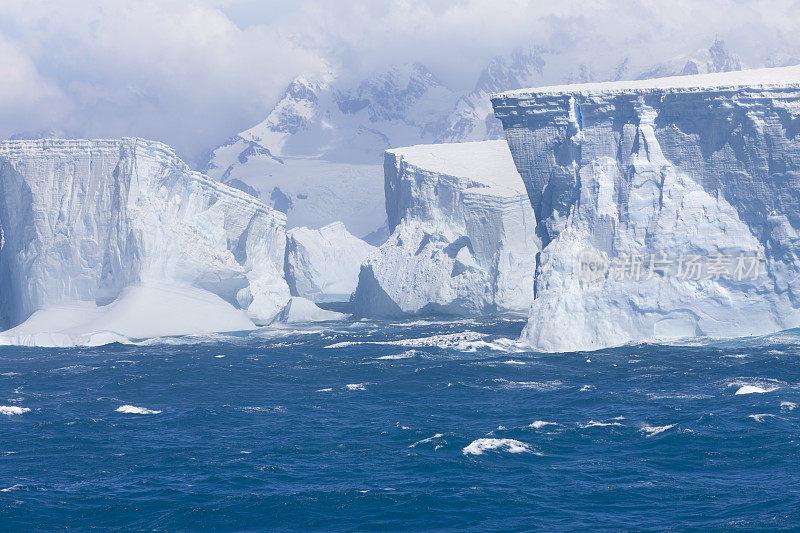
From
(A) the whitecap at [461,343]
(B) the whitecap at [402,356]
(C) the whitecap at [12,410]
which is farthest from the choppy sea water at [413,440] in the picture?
(A) the whitecap at [461,343]

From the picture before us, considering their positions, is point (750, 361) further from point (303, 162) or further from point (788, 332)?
point (303, 162)

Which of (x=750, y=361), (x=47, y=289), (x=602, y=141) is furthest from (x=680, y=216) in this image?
(x=47, y=289)

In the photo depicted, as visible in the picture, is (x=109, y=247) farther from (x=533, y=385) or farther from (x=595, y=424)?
(x=595, y=424)

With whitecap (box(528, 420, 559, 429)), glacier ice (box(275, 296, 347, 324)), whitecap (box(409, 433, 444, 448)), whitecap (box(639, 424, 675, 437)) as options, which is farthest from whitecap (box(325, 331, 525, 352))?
whitecap (box(409, 433, 444, 448))

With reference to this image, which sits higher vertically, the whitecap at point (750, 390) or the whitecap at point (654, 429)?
the whitecap at point (750, 390)

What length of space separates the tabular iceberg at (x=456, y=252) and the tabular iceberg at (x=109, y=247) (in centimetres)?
958

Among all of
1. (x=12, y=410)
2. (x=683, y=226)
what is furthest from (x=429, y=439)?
(x=683, y=226)

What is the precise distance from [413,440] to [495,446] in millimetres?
2733

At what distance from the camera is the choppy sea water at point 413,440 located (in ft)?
84.0

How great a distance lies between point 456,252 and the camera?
6650 centimetres

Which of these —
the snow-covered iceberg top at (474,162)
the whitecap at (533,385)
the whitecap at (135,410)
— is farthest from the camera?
the snow-covered iceberg top at (474,162)

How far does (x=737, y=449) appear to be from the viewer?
30.2 m

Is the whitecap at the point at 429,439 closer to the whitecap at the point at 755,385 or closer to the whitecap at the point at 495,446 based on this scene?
the whitecap at the point at 495,446

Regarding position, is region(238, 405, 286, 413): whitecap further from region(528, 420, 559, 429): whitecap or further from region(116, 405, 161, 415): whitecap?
region(528, 420, 559, 429): whitecap
